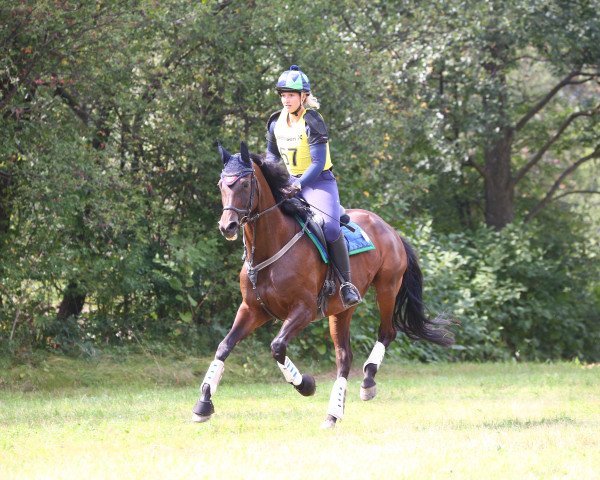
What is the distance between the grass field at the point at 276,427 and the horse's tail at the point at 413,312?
79 cm

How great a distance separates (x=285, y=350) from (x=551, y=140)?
1946 centimetres

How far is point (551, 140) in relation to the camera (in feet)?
88.0

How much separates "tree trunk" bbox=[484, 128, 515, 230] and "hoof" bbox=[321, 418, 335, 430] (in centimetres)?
1822

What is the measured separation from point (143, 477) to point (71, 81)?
28.5ft

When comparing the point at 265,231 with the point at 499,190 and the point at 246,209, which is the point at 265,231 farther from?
the point at 499,190

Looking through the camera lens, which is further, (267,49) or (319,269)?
(267,49)

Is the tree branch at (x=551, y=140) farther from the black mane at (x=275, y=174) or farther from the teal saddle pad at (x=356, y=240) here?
the black mane at (x=275, y=174)

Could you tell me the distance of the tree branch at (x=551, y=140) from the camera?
25688mm

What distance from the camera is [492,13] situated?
22297mm

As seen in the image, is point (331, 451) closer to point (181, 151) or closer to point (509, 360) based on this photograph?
point (181, 151)

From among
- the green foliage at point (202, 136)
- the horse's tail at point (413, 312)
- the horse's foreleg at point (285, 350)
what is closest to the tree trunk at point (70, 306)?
the green foliage at point (202, 136)

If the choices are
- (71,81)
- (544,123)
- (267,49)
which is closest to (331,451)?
(71,81)

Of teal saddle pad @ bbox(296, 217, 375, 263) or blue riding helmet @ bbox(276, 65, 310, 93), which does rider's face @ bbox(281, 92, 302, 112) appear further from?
teal saddle pad @ bbox(296, 217, 375, 263)

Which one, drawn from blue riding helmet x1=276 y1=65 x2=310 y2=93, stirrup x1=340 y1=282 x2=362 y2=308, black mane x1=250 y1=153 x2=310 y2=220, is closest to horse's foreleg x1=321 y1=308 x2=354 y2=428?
stirrup x1=340 y1=282 x2=362 y2=308
